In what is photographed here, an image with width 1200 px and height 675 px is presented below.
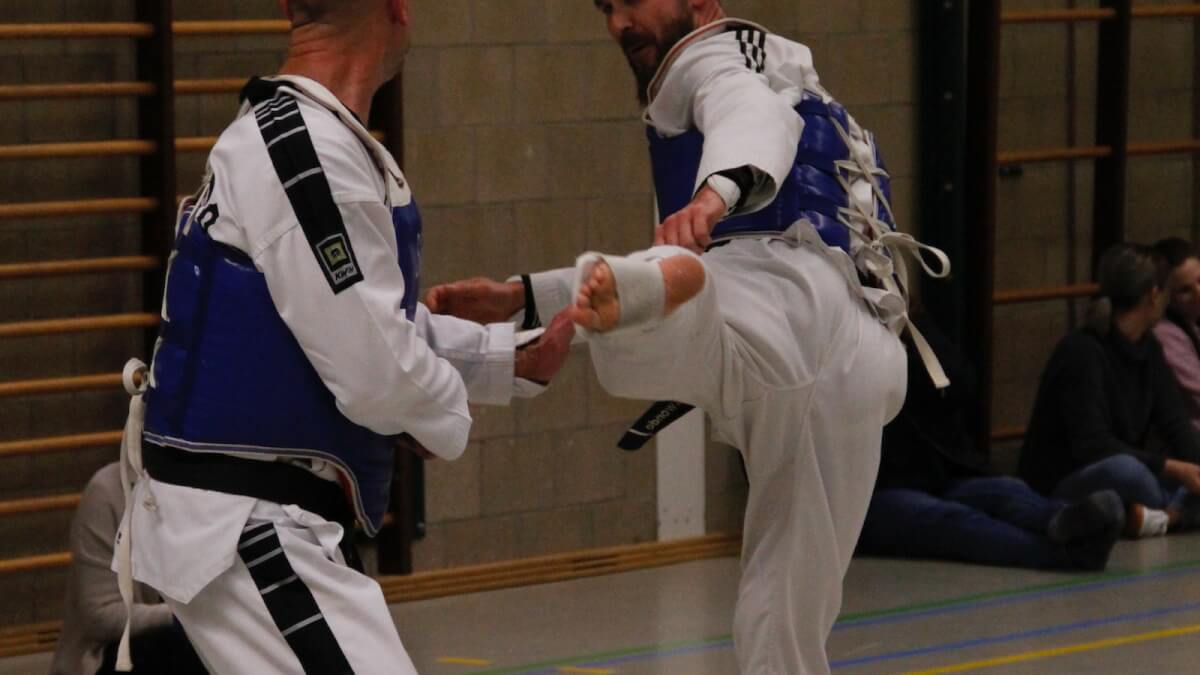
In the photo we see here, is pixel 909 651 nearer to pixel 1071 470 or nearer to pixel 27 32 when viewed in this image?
pixel 1071 470

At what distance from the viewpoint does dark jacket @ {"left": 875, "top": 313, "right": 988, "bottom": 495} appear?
24.6 ft

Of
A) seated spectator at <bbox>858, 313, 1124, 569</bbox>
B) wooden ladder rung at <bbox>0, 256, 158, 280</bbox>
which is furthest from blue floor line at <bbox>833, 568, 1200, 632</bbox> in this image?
wooden ladder rung at <bbox>0, 256, 158, 280</bbox>

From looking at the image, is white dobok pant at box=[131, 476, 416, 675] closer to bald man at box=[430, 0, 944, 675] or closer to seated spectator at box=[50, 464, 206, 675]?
bald man at box=[430, 0, 944, 675]

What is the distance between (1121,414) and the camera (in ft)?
25.7

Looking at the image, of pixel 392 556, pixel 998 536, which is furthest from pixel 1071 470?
pixel 392 556

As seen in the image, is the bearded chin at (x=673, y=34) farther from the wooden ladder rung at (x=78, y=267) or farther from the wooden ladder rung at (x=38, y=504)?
the wooden ladder rung at (x=38, y=504)

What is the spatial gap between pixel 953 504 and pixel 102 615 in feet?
11.3

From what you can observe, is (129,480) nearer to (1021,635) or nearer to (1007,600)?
(1021,635)

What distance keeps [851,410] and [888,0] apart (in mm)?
4487

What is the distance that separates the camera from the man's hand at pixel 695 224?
10.8 ft

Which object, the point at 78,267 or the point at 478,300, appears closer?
the point at 478,300

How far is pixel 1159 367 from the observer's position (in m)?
7.89

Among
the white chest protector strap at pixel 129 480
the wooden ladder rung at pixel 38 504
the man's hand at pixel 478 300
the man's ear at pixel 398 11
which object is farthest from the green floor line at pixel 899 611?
the man's ear at pixel 398 11

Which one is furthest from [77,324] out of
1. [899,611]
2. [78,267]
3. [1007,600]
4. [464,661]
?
[1007,600]
